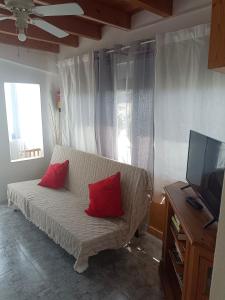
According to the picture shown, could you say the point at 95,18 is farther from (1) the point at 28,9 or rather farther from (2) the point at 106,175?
(2) the point at 106,175

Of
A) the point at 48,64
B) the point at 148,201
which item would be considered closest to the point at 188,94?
the point at 148,201

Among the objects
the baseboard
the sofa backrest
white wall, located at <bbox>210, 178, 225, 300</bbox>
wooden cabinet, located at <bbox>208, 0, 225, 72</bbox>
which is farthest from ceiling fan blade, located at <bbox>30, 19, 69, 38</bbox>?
the baseboard

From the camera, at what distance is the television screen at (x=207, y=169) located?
1360mm

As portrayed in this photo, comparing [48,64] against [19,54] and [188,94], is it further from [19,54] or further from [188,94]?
[188,94]

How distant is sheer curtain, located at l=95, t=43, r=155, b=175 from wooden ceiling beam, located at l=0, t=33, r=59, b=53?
1056 millimetres

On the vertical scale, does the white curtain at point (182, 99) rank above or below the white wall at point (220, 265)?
above

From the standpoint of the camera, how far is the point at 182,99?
217cm

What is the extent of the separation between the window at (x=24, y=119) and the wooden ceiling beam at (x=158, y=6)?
2.37 meters

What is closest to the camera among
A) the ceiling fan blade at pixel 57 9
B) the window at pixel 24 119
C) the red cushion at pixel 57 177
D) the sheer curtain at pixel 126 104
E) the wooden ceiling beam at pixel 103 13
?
the ceiling fan blade at pixel 57 9

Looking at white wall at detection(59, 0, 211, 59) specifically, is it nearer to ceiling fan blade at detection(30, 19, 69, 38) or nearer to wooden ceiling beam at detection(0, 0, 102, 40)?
wooden ceiling beam at detection(0, 0, 102, 40)

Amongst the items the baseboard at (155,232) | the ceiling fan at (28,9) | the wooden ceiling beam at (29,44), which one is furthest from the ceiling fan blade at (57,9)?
the baseboard at (155,232)

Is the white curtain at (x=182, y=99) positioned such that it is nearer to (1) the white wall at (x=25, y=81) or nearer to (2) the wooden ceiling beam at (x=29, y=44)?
(2) the wooden ceiling beam at (x=29, y=44)

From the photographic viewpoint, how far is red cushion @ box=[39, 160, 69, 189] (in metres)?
3.10

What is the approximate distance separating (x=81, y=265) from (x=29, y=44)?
9.60ft
